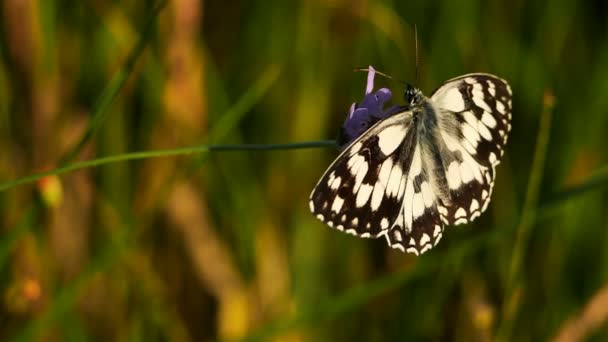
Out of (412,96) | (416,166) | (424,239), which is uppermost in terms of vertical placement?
(412,96)

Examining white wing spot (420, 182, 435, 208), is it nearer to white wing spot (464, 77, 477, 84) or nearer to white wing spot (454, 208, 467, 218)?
white wing spot (454, 208, 467, 218)

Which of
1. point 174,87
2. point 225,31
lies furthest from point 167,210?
point 225,31

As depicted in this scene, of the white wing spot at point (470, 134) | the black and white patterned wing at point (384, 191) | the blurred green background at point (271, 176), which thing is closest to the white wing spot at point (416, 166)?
the black and white patterned wing at point (384, 191)

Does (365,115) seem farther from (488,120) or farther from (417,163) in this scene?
(488,120)

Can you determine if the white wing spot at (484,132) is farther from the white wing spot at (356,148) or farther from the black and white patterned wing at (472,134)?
the white wing spot at (356,148)

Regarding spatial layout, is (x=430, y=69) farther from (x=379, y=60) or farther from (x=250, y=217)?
(x=250, y=217)

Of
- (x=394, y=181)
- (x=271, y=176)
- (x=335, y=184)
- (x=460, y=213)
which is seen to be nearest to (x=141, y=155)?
(x=335, y=184)

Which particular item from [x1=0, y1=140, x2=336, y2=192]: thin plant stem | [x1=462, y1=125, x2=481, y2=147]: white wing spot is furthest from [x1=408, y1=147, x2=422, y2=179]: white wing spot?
[x1=0, y1=140, x2=336, y2=192]: thin plant stem
